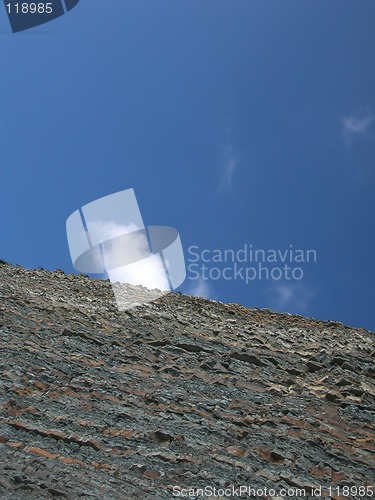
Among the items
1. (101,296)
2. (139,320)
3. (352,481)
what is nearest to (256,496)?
(352,481)

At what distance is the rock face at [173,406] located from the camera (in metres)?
9.10

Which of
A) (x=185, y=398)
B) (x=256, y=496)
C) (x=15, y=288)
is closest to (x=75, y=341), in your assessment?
(x=185, y=398)

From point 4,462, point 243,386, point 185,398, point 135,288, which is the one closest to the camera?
point 4,462

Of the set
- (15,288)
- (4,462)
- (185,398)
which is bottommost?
(4,462)

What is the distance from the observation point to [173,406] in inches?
466

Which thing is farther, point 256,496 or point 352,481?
point 352,481

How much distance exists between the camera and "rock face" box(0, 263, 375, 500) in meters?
9.10

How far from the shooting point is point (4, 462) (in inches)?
341

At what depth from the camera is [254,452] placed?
33.7 feet

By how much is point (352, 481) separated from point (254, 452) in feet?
6.45

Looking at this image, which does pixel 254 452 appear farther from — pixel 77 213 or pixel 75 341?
pixel 77 213

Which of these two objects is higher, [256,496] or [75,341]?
[75,341]

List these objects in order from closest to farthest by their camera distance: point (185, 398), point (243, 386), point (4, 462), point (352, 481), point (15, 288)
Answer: point (4, 462), point (352, 481), point (185, 398), point (243, 386), point (15, 288)

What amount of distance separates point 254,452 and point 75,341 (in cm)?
697
